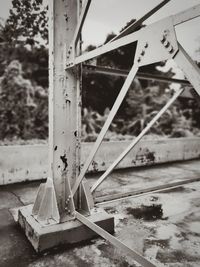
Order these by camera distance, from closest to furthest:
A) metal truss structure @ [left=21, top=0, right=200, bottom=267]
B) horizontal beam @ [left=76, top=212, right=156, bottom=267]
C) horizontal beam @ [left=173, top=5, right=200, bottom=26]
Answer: horizontal beam @ [left=173, top=5, right=200, bottom=26] → horizontal beam @ [left=76, top=212, right=156, bottom=267] → metal truss structure @ [left=21, top=0, right=200, bottom=267]

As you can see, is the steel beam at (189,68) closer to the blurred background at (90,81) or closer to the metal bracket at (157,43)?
the metal bracket at (157,43)

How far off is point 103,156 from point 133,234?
332 cm

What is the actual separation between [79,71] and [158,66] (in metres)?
11.5

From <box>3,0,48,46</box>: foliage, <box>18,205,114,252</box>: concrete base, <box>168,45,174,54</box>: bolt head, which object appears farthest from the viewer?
<box>3,0,48,46</box>: foliage

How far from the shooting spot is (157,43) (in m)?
1.84

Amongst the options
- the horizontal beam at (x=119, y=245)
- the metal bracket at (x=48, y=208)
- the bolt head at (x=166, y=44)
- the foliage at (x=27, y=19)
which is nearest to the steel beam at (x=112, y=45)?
the bolt head at (x=166, y=44)

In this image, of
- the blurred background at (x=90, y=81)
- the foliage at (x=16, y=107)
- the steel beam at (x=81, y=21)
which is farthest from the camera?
the foliage at (x=16, y=107)

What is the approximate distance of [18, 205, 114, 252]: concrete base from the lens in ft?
8.54

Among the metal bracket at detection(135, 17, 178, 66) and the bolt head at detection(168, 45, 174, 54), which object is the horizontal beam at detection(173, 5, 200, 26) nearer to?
the metal bracket at detection(135, 17, 178, 66)

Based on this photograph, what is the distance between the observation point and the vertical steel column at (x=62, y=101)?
2801mm

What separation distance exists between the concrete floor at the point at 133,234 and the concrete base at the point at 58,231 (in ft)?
0.25

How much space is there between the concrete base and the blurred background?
5.66 feet

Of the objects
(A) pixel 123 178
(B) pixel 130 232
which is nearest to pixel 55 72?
(B) pixel 130 232

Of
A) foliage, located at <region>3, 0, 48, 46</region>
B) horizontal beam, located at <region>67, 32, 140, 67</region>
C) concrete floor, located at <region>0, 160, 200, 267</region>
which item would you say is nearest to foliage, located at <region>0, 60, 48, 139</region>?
foliage, located at <region>3, 0, 48, 46</region>
